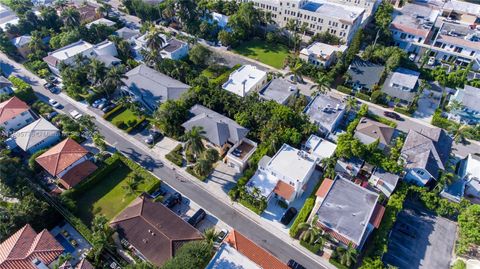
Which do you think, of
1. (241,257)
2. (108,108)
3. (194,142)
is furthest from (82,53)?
(241,257)

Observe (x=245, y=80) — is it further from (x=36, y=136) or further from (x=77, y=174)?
(x=36, y=136)

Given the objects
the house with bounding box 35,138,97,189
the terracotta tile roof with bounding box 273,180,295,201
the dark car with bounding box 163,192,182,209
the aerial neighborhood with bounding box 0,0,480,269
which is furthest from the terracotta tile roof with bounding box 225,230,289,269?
the house with bounding box 35,138,97,189

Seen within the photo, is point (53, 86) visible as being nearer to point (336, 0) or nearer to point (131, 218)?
point (131, 218)

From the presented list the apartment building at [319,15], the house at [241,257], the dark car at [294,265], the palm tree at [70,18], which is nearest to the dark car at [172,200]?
the house at [241,257]

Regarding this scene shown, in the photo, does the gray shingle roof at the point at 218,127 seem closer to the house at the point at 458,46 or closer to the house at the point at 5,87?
the house at the point at 5,87

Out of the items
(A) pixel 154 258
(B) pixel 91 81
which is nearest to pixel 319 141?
(A) pixel 154 258
